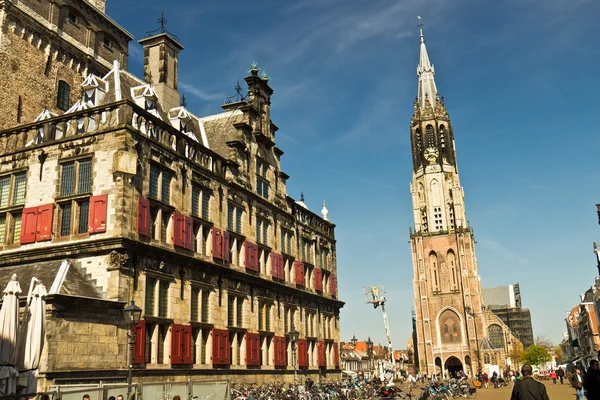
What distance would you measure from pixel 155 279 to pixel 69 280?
393 cm

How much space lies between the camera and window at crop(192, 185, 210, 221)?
1064 inches

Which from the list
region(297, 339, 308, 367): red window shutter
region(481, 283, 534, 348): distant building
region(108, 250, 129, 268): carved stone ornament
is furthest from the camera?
region(481, 283, 534, 348): distant building

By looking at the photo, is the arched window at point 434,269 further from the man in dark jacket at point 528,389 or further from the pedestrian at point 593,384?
the man in dark jacket at point 528,389

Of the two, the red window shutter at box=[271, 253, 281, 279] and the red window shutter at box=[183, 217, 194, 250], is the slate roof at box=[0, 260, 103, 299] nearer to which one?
the red window shutter at box=[183, 217, 194, 250]

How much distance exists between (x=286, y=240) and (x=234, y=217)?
7.09 meters

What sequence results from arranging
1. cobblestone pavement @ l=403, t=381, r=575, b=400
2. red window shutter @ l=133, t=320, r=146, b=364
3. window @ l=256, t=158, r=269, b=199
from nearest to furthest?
red window shutter @ l=133, t=320, r=146, b=364
cobblestone pavement @ l=403, t=381, r=575, b=400
window @ l=256, t=158, r=269, b=199

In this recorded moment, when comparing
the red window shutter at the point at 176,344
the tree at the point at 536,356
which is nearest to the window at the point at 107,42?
the red window shutter at the point at 176,344

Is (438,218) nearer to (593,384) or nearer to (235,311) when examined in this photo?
(235,311)

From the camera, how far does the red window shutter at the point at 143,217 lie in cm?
2256

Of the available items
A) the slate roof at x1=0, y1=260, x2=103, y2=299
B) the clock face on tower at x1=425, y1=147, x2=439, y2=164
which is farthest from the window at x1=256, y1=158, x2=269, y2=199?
the clock face on tower at x1=425, y1=147, x2=439, y2=164

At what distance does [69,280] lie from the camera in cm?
1998

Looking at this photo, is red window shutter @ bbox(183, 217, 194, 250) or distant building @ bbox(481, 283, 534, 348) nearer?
red window shutter @ bbox(183, 217, 194, 250)

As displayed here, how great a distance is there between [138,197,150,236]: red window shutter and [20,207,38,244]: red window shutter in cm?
443

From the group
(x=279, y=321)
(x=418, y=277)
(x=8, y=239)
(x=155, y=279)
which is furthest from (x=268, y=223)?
(x=418, y=277)
